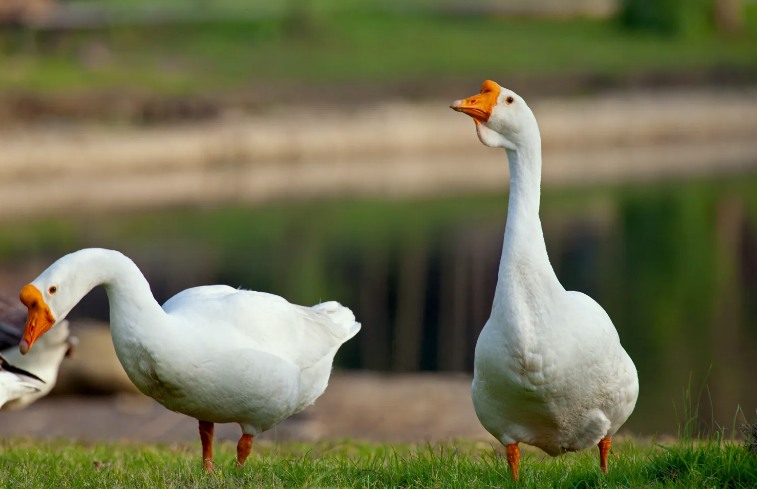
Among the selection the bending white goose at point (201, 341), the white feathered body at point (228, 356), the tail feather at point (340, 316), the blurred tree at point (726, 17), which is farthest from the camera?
the blurred tree at point (726, 17)

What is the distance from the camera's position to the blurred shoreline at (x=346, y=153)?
3428 centimetres

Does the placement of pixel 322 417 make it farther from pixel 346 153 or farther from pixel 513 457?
pixel 346 153

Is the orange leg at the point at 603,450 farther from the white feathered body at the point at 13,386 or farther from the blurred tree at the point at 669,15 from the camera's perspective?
the blurred tree at the point at 669,15

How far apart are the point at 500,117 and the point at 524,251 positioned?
24.7 inches

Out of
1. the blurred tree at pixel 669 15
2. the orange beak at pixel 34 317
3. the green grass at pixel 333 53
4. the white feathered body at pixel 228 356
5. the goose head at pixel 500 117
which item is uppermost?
the blurred tree at pixel 669 15

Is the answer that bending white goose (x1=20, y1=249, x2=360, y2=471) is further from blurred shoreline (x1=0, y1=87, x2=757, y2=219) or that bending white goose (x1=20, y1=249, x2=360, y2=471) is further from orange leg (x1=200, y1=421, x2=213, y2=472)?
blurred shoreline (x1=0, y1=87, x2=757, y2=219)

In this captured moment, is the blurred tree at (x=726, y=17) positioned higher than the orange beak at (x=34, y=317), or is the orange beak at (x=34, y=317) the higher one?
the blurred tree at (x=726, y=17)

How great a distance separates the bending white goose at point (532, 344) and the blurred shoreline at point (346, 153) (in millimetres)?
26650

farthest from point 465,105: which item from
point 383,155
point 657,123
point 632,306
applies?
point 657,123

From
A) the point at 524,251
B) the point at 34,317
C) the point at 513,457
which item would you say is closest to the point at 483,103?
the point at 524,251

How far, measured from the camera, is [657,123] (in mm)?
43688

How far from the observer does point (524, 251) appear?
5.70 meters

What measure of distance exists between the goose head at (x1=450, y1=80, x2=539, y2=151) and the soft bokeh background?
6.63ft

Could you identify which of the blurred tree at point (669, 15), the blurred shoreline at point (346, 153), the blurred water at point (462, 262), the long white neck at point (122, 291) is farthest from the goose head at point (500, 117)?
the blurred tree at point (669, 15)
